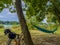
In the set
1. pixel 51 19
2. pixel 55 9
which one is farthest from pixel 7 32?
pixel 51 19

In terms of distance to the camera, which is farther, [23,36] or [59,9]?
[59,9]

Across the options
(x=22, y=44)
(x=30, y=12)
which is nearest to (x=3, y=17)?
(x=30, y=12)

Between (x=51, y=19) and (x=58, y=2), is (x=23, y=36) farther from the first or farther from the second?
(x=51, y=19)

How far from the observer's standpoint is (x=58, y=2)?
11828 millimetres

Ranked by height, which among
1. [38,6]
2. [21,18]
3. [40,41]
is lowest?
[40,41]

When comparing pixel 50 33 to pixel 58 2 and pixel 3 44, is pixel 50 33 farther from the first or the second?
pixel 3 44

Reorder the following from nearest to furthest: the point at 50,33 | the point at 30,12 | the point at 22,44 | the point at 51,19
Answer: the point at 22,44 < the point at 30,12 < the point at 50,33 < the point at 51,19

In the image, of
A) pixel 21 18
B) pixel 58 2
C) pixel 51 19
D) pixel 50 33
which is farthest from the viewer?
pixel 51 19

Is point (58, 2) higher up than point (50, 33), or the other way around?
point (58, 2)

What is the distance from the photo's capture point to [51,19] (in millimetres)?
15727

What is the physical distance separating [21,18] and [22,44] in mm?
1172

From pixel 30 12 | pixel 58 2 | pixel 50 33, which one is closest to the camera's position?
pixel 30 12

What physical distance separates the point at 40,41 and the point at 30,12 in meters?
1.84

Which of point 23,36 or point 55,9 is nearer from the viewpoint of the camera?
point 23,36
